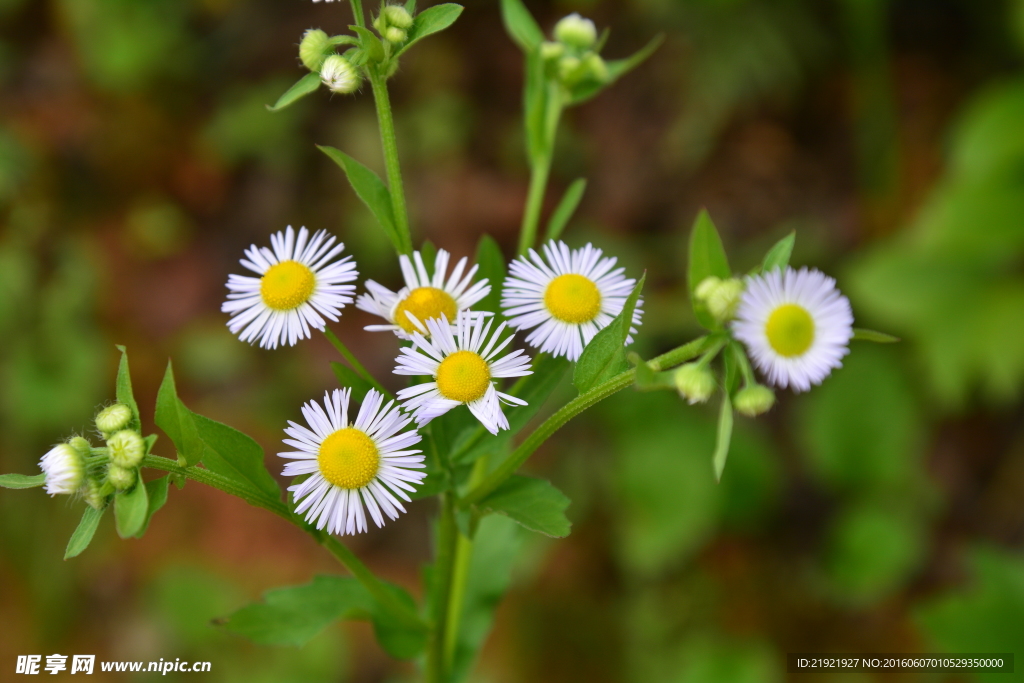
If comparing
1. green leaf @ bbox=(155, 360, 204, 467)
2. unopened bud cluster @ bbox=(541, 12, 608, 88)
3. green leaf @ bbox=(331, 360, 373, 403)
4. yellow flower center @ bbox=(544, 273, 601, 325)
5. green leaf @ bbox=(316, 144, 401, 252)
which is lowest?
green leaf @ bbox=(155, 360, 204, 467)

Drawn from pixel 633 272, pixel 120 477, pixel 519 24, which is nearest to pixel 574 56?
pixel 519 24

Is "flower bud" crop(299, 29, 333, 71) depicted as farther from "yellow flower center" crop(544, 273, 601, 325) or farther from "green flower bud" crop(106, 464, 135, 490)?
"green flower bud" crop(106, 464, 135, 490)

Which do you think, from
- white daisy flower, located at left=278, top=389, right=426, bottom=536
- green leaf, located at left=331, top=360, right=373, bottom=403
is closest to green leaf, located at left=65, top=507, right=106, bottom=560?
white daisy flower, located at left=278, top=389, right=426, bottom=536

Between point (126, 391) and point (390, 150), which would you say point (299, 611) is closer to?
point (126, 391)

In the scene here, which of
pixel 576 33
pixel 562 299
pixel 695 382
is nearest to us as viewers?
pixel 695 382

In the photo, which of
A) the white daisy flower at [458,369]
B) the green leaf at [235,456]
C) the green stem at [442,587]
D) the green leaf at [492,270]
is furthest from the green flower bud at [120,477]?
the green leaf at [492,270]

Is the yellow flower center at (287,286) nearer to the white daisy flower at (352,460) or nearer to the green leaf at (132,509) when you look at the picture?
the white daisy flower at (352,460)
